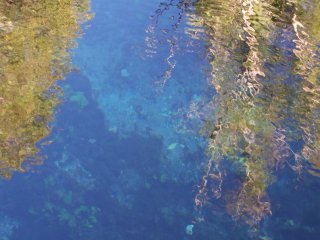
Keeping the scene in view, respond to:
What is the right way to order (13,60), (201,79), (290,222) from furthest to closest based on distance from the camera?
1. (201,79)
2. (13,60)
3. (290,222)

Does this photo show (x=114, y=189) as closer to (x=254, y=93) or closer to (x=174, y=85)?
(x=174, y=85)

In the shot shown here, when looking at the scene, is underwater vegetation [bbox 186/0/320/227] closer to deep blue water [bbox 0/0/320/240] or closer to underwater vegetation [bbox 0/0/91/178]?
deep blue water [bbox 0/0/320/240]

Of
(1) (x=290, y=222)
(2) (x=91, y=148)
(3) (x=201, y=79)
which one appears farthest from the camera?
(3) (x=201, y=79)

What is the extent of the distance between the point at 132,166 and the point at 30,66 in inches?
202

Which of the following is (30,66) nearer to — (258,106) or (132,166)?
(132,166)

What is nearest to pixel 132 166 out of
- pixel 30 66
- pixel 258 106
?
pixel 258 106

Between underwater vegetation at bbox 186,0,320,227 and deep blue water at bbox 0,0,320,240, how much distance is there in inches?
16.7

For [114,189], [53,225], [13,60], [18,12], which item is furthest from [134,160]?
[18,12]

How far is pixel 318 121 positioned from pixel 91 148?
287 inches

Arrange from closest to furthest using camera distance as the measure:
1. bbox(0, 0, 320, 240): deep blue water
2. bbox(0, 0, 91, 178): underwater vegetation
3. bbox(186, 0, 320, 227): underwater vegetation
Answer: bbox(0, 0, 320, 240): deep blue water, bbox(186, 0, 320, 227): underwater vegetation, bbox(0, 0, 91, 178): underwater vegetation

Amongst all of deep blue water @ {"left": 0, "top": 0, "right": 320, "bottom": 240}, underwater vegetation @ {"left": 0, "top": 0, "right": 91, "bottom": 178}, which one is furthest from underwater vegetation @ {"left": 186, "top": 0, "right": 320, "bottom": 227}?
underwater vegetation @ {"left": 0, "top": 0, "right": 91, "bottom": 178}

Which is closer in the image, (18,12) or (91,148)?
(91,148)

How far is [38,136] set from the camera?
11273mm

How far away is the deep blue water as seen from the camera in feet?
32.7
